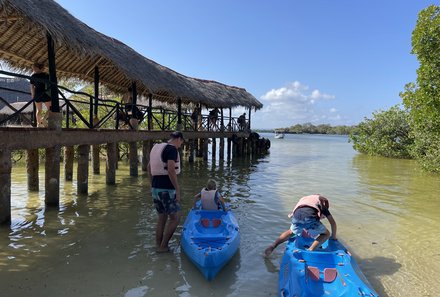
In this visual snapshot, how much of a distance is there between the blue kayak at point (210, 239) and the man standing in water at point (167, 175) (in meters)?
0.48

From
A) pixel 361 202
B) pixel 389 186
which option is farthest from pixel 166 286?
pixel 389 186

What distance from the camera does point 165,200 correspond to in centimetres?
552

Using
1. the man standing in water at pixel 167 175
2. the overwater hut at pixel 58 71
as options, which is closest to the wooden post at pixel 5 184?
the overwater hut at pixel 58 71

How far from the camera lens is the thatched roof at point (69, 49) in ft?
23.6

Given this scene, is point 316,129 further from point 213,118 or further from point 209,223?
point 209,223

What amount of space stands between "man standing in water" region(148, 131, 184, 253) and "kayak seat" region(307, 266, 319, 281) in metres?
2.30

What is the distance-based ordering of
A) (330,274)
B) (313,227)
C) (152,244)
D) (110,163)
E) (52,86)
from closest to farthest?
(330,274) < (313,227) < (152,244) < (52,86) < (110,163)

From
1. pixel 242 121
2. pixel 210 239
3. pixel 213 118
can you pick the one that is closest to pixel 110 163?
pixel 210 239

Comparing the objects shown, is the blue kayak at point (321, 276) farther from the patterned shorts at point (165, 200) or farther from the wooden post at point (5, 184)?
the wooden post at point (5, 184)

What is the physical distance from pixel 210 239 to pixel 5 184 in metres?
4.14

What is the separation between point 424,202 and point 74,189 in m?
11.3

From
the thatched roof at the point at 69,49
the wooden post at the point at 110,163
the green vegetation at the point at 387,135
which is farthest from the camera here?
the green vegetation at the point at 387,135

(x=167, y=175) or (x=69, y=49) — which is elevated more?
(x=69, y=49)

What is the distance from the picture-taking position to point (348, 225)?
821cm
